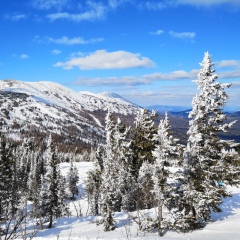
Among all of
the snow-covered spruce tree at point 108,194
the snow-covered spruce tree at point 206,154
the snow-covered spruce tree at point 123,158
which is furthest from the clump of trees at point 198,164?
the snow-covered spruce tree at point 123,158

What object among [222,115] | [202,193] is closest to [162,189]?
[202,193]

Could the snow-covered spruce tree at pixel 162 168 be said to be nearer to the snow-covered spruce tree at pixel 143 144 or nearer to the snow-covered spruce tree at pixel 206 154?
Answer: the snow-covered spruce tree at pixel 206 154

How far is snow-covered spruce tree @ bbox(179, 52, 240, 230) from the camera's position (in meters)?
24.1

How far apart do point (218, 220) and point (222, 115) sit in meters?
11.7

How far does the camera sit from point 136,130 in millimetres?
38656

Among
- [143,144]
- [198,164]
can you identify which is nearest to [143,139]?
[143,144]

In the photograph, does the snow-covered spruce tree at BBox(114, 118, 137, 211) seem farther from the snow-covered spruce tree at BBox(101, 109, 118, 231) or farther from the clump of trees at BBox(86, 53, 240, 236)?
the clump of trees at BBox(86, 53, 240, 236)

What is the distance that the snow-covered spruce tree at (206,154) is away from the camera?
24125mm

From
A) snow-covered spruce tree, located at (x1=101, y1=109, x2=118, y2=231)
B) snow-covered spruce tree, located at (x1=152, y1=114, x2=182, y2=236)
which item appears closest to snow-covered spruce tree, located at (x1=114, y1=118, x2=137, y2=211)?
snow-covered spruce tree, located at (x1=101, y1=109, x2=118, y2=231)

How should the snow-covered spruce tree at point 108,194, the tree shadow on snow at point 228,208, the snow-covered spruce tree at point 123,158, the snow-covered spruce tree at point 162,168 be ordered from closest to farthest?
the snow-covered spruce tree at point 162,168
the tree shadow on snow at point 228,208
the snow-covered spruce tree at point 108,194
the snow-covered spruce tree at point 123,158

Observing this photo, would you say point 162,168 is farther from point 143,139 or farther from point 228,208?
point 228,208

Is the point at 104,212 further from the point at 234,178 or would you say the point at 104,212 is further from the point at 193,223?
the point at 234,178

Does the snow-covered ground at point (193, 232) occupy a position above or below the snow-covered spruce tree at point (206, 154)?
below

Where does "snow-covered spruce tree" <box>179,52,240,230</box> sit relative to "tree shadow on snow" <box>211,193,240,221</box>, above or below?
above
